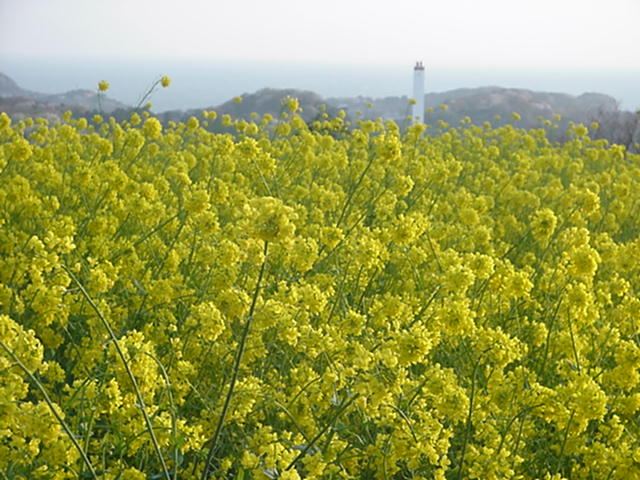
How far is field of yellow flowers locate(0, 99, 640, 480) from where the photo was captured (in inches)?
84.2

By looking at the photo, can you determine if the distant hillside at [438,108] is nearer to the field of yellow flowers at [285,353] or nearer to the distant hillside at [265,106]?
the distant hillside at [265,106]

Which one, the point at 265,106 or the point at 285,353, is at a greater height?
the point at 265,106

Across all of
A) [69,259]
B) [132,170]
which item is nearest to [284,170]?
[132,170]

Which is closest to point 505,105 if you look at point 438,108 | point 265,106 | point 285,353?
point 438,108

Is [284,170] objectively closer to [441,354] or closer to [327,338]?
[441,354]

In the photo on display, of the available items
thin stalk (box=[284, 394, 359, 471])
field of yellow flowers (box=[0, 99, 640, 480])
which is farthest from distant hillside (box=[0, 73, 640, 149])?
thin stalk (box=[284, 394, 359, 471])

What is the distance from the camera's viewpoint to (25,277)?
3.48 metres

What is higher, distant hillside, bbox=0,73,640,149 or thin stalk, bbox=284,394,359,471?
distant hillside, bbox=0,73,640,149

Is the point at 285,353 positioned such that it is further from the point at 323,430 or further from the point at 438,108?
the point at 438,108

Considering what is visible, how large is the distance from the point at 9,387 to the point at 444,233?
12.0ft

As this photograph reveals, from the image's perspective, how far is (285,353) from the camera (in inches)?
120

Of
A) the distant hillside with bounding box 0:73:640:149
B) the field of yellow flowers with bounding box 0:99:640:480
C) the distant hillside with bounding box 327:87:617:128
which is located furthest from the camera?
the distant hillside with bounding box 327:87:617:128

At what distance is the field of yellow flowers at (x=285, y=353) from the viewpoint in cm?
214

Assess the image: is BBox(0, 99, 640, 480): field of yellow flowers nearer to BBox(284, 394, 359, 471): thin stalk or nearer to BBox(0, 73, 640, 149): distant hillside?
BBox(284, 394, 359, 471): thin stalk
